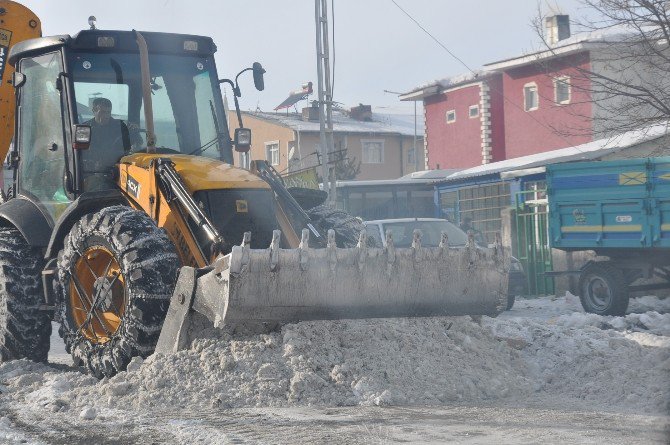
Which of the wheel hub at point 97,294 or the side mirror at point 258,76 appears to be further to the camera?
the side mirror at point 258,76

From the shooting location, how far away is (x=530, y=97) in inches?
1421

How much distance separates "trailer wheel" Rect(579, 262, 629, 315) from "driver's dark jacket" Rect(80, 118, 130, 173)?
370 inches

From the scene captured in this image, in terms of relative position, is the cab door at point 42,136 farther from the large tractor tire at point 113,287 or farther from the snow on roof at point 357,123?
the snow on roof at point 357,123

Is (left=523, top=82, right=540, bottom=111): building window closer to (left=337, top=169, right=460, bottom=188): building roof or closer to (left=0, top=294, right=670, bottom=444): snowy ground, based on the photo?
(left=337, top=169, right=460, bottom=188): building roof

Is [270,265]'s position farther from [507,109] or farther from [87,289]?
[507,109]

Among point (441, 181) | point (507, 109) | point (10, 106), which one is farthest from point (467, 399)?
point (507, 109)

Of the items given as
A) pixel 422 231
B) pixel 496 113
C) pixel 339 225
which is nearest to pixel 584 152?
pixel 422 231

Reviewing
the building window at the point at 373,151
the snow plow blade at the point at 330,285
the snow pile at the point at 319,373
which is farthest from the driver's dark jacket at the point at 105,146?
the building window at the point at 373,151

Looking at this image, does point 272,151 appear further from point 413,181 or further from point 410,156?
point 413,181

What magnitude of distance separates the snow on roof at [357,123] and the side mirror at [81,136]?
39.5 m

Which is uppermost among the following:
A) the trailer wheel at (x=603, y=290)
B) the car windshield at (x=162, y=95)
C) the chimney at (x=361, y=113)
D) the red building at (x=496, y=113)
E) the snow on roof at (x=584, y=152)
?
the chimney at (x=361, y=113)

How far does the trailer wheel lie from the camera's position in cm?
1569

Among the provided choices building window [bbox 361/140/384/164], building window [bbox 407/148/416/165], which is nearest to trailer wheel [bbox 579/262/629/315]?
building window [bbox 361/140/384/164]

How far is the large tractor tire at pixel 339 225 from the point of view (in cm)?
866
